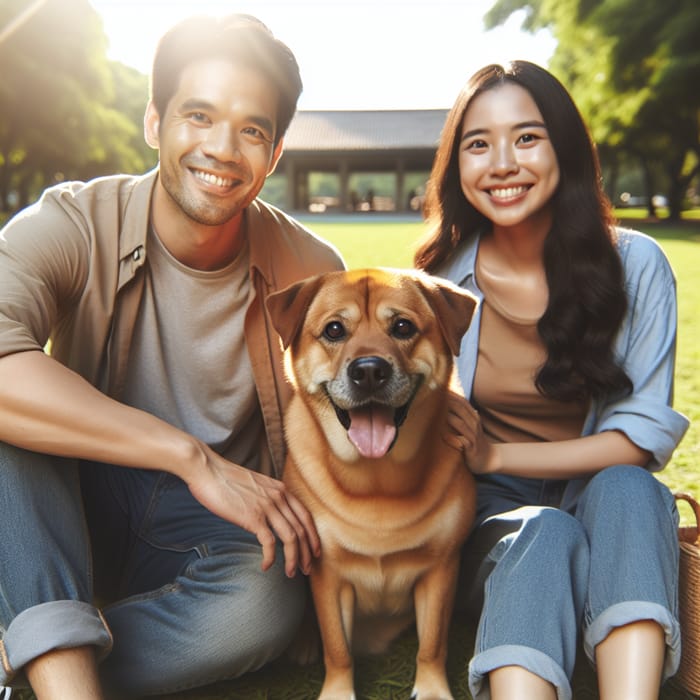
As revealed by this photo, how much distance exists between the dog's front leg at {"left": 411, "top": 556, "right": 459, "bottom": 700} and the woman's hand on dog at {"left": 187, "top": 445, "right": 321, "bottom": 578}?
1.16ft

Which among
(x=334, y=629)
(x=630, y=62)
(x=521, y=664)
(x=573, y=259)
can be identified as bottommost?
(x=334, y=629)

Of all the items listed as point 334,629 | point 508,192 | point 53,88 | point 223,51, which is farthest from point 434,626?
point 53,88

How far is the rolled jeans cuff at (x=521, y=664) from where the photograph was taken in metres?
1.91

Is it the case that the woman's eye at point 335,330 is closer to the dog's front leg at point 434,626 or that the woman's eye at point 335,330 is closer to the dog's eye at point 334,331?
the dog's eye at point 334,331

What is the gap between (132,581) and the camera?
2.51 metres

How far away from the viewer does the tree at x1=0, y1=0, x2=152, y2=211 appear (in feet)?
73.0

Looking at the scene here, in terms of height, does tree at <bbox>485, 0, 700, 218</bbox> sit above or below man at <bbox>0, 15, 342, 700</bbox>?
above

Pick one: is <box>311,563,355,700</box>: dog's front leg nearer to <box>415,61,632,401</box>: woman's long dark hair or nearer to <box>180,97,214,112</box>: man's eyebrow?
<box>415,61,632,401</box>: woman's long dark hair

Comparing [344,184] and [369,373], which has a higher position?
[369,373]

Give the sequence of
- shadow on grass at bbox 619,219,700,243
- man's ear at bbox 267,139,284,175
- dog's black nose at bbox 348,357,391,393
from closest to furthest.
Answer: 1. dog's black nose at bbox 348,357,391,393
2. man's ear at bbox 267,139,284,175
3. shadow on grass at bbox 619,219,700,243

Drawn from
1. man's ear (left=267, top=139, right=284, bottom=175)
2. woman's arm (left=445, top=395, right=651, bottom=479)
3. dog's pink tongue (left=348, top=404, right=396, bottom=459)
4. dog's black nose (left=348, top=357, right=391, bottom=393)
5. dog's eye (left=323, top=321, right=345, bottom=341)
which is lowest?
woman's arm (left=445, top=395, right=651, bottom=479)

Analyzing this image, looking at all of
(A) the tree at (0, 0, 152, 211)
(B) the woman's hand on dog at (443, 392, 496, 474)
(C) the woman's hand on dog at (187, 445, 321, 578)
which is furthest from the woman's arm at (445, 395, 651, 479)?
(A) the tree at (0, 0, 152, 211)

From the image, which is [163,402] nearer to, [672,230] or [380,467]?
[380,467]

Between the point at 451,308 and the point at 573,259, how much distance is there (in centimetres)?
55
